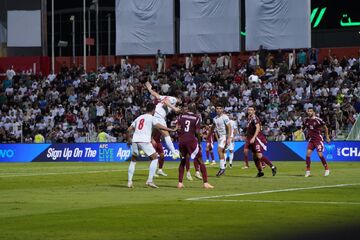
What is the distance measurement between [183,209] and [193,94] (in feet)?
120

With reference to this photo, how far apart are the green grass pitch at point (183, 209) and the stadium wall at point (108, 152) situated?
56.2 ft

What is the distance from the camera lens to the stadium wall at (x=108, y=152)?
47.6m

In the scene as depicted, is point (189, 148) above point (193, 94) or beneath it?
beneath

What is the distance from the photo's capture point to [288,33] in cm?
6056

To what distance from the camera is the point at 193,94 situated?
5569cm

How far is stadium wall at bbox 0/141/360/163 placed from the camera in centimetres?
4756

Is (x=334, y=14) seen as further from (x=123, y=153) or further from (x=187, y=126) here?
(x=187, y=126)

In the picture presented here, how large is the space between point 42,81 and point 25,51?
719 cm

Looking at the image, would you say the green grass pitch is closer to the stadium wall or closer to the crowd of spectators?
the stadium wall

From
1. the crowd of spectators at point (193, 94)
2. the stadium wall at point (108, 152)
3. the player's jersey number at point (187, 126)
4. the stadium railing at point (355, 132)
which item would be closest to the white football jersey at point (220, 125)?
the player's jersey number at point (187, 126)

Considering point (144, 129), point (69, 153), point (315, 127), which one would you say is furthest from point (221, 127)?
point (69, 153)

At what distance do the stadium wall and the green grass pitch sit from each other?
17.1 m

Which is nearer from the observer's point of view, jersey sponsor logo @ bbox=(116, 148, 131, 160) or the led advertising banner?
jersey sponsor logo @ bbox=(116, 148, 131, 160)

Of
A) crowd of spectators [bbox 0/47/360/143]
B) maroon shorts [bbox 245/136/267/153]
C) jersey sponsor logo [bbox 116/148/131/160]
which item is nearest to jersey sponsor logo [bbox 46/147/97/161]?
jersey sponsor logo [bbox 116/148/131/160]
